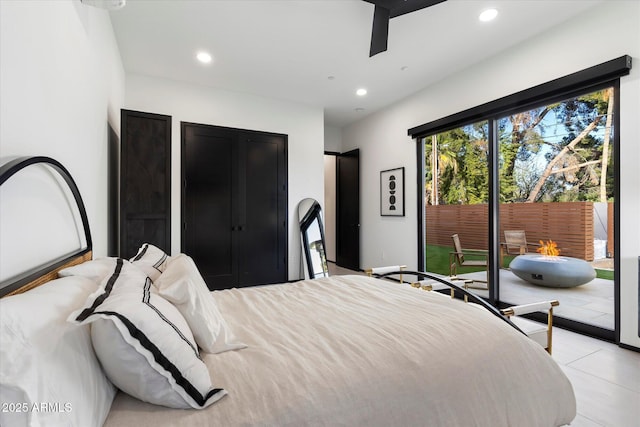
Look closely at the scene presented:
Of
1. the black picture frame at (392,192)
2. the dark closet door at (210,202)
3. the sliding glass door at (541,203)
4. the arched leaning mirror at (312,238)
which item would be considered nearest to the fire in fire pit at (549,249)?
the sliding glass door at (541,203)

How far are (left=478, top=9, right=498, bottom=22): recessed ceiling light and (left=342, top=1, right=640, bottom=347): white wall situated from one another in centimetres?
72

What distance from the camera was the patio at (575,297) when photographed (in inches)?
108

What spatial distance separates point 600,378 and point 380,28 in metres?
3.15

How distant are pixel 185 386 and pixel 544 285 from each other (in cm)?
376

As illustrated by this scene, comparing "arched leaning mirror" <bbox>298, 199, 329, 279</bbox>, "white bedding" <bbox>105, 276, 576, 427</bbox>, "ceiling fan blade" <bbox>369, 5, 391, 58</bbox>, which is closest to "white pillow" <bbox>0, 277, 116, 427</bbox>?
"white bedding" <bbox>105, 276, 576, 427</bbox>

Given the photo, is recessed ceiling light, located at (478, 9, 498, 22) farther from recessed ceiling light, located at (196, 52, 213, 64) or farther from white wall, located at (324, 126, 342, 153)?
white wall, located at (324, 126, 342, 153)

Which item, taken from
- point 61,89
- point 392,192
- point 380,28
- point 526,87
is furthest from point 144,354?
point 392,192

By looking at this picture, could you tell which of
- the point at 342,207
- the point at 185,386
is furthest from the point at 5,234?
Result: the point at 342,207

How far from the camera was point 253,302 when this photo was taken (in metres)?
1.76

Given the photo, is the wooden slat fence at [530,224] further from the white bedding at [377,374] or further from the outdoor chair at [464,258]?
the white bedding at [377,374]

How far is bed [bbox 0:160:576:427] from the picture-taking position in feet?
2.11

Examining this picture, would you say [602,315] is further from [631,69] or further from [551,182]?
[631,69]

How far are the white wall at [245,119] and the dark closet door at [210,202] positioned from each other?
0.45 feet

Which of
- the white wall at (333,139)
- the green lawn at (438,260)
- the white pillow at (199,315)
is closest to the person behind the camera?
the white pillow at (199,315)
